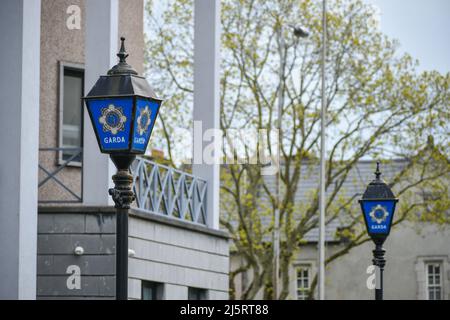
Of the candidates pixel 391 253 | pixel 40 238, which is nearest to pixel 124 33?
pixel 40 238

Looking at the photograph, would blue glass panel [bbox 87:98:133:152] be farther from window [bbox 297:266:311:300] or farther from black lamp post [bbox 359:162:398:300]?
window [bbox 297:266:311:300]

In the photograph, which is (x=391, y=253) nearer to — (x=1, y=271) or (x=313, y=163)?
(x=313, y=163)

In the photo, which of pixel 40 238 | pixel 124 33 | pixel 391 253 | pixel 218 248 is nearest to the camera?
pixel 40 238

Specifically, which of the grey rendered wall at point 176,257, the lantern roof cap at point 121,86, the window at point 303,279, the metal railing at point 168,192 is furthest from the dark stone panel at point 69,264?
the window at point 303,279

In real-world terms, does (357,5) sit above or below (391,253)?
above

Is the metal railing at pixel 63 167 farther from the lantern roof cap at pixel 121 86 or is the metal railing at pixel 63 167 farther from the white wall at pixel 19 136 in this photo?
the lantern roof cap at pixel 121 86

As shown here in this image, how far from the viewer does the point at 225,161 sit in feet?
129

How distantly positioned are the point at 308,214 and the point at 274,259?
1.87m

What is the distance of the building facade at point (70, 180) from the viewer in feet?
54.0

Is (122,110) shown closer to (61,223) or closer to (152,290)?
(61,223)

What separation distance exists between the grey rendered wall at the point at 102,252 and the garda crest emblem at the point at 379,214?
161 inches

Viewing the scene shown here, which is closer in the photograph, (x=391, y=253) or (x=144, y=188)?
(x=144, y=188)
